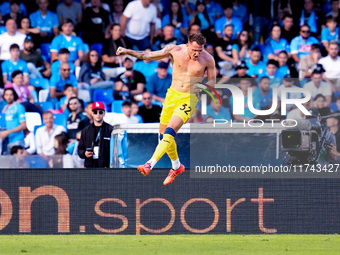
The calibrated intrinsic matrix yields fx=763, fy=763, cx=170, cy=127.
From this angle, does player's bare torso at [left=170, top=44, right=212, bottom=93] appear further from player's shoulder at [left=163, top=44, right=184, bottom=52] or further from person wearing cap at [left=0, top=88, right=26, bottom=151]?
person wearing cap at [left=0, top=88, right=26, bottom=151]

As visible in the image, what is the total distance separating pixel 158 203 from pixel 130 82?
609 cm

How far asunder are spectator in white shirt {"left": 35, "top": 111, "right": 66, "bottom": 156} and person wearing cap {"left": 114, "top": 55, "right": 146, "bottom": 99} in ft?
6.31

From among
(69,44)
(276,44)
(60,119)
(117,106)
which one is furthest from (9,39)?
(276,44)

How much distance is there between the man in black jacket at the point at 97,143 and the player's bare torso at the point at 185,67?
158 cm

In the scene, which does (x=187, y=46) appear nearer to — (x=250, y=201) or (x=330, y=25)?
(x=250, y=201)

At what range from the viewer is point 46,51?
18203 millimetres

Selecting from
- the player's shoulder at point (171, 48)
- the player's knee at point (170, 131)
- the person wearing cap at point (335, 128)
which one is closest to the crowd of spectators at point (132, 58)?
the person wearing cap at point (335, 128)

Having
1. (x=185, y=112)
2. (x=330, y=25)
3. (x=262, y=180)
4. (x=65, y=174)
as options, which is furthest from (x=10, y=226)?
(x=330, y=25)

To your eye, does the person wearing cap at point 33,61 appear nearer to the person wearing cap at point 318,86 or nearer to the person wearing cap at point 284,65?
the person wearing cap at point 284,65

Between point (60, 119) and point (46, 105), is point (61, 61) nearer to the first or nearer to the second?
point (46, 105)

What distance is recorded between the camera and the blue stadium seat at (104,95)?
17109 mm

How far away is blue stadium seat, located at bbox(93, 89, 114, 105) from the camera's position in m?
17.1

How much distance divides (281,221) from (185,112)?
2271 mm

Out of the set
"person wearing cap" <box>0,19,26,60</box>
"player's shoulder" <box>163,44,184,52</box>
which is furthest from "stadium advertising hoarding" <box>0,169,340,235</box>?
"person wearing cap" <box>0,19,26,60</box>
